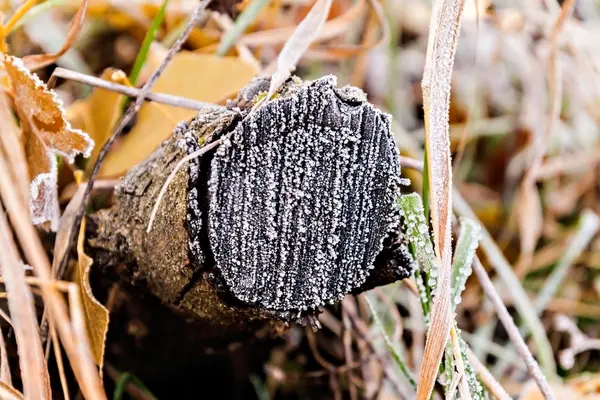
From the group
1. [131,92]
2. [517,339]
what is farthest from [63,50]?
[517,339]

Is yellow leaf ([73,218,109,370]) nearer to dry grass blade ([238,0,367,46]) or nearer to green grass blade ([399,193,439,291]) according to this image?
green grass blade ([399,193,439,291])

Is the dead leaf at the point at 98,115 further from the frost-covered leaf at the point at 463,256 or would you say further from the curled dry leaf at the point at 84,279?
the frost-covered leaf at the point at 463,256

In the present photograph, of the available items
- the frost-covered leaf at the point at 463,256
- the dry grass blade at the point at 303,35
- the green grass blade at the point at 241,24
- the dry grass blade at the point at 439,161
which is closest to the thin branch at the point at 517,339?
the frost-covered leaf at the point at 463,256

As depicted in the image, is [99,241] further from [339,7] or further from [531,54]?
[531,54]

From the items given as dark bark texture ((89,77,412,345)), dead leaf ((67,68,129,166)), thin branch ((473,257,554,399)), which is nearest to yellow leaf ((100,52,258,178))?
dead leaf ((67,68,129,166))

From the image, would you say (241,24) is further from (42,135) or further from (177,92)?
(42,135)

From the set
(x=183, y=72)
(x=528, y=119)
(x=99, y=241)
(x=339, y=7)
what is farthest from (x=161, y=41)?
(x=528, y=119)

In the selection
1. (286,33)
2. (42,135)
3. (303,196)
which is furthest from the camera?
(286,33)
